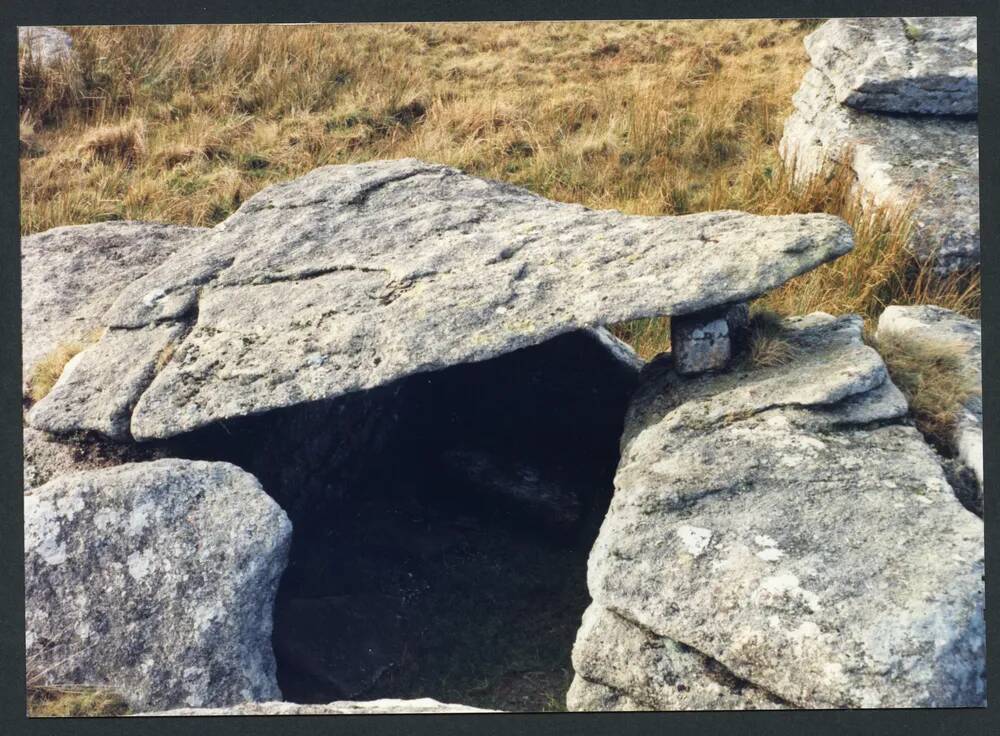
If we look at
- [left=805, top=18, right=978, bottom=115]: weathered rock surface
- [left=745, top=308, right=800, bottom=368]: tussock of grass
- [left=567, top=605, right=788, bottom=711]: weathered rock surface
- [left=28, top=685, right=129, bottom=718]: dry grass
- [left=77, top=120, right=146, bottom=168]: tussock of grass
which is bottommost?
[left=28, top=685, right=129, bottom=718]: dry grass

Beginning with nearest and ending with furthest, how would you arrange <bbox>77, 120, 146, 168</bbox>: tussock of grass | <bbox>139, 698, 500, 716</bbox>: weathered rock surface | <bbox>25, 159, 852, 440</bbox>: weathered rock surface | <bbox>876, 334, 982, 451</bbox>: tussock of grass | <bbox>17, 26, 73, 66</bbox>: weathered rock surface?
<bbox>139, 698, 500, 716</bbox>: weathered rock surface
<bbox>25, 159, 852, 440</bbox>: weathered rock surface
<bbox>876, 334, 982, 451</bbox>: tussock of grass
<bbox>17, 26, 73, 66</bbox>: weathered rock surface
<bbox>77, 120, 146, 168</bbox>: tussock of grass

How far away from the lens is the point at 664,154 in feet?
31.6

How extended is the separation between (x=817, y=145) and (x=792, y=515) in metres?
4.76

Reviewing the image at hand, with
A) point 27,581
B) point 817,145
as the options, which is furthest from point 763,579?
point 817,145

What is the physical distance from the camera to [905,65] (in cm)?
813

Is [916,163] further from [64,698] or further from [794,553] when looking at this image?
[64,698]

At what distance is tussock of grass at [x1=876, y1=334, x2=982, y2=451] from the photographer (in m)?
5.66

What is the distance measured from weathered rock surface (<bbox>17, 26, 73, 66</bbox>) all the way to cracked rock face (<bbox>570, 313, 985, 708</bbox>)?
522cm

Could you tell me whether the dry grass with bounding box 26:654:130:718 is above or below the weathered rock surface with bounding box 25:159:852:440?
below

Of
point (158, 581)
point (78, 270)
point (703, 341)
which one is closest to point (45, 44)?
point (78, 270)

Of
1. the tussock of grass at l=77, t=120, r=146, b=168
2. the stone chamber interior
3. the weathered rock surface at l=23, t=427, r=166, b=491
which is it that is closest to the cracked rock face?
the stone chamber interior

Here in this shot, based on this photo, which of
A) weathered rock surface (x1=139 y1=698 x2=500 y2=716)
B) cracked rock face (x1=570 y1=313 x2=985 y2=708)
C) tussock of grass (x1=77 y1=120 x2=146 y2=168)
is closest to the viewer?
cracked rock face (x1=570 y1=313 x2=985 y2=708)

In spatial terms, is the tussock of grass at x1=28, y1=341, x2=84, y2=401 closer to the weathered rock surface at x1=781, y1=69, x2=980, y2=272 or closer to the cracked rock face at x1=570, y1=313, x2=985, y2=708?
the cracked rock face at x1=570, y1=313, x2=985, y2=708

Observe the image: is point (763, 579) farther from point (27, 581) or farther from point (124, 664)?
point (27, 581)
